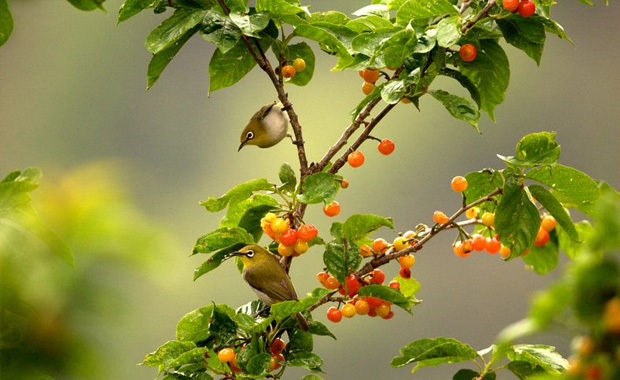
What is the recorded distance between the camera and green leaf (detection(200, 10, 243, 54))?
1.32 meters

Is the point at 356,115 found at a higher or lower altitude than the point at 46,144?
lower

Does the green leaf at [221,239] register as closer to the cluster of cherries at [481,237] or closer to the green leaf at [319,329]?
the green leaf at [319,329]

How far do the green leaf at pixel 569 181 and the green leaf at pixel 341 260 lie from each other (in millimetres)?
346

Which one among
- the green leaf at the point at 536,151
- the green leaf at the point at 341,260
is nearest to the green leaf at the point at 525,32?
the green leaf at the point at 536,151

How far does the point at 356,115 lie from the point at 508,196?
0.31 m

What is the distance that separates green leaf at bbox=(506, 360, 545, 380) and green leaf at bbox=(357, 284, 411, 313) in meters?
0.20

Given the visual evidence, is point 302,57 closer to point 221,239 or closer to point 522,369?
point 221,239

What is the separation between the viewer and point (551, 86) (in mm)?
9664

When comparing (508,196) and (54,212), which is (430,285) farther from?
(54,212)

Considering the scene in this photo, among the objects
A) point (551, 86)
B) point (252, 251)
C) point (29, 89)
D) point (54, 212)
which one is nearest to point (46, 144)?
point (29, 89)

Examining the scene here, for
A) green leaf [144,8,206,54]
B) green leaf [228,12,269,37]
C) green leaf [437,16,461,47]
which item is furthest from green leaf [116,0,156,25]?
green leaf [437,16,461,47]

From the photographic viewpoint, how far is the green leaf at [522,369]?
1315mm

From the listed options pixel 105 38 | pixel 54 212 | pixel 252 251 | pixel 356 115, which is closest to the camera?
pixel 54 212

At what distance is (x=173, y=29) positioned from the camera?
4.43ft
